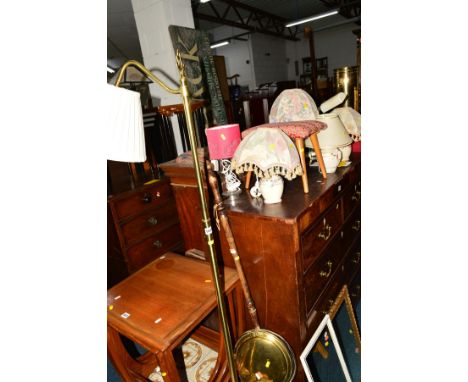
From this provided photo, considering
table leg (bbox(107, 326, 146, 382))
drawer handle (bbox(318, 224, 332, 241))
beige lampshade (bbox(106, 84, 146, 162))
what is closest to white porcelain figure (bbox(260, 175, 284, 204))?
drawer handle (bbox(318, 224, 332, 241))

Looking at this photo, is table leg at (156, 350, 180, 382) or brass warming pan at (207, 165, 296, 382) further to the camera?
brass warming pan at (207, 165, 296, 382)

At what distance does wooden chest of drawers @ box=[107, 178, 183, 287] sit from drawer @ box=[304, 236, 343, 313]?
1.55 metres

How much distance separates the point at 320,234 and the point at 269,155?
0.62 meters

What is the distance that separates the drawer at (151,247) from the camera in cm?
248

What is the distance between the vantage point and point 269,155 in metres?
1.37

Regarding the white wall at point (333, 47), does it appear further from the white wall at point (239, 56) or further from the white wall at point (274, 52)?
the white wall at point (239, 56)

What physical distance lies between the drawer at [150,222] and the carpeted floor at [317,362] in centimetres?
94

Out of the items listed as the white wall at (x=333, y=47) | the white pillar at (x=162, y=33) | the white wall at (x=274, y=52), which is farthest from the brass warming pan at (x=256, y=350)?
the white wall at (x=333, y=47)

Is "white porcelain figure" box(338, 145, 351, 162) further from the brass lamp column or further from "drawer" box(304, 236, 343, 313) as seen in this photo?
the brass lamp column

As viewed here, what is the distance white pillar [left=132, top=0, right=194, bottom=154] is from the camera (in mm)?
4094

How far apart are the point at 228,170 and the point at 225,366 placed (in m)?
1.16

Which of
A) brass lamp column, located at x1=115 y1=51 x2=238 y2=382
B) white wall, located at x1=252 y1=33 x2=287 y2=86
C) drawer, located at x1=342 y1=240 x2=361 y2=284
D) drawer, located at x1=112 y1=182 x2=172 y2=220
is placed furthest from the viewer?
white wall, located at x1=252 y1=33 x2=287 y2=86
